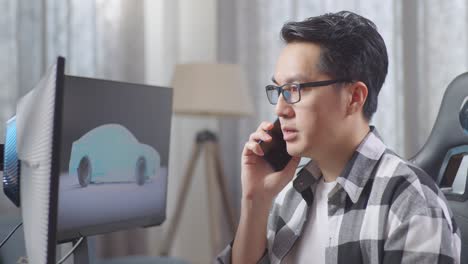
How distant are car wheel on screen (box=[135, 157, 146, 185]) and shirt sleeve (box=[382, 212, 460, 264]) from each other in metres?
0.55

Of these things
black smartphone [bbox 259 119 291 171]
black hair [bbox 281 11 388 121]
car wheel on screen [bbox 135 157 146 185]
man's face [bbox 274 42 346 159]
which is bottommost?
car wheel on screen [bbox 135 157 146 185]

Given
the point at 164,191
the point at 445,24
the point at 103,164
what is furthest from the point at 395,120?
the point at 103,164

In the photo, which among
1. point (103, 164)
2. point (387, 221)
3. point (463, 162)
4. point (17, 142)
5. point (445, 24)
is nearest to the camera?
point (17, 142)

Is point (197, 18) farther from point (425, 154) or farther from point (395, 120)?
point (425, 154)

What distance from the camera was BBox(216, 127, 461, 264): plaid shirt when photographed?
878 millimetres

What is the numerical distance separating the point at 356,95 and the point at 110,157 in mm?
535

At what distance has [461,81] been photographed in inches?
46.9

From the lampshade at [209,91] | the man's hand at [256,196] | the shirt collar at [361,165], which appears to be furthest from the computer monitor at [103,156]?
the lampshade at [209,91]

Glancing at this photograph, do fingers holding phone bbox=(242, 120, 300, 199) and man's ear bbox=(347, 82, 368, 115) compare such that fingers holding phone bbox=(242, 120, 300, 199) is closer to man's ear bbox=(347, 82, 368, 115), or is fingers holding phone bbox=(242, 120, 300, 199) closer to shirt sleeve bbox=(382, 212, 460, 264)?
man's ear bbox=(347, 82, 368, 115)

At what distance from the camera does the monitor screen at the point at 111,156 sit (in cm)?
101

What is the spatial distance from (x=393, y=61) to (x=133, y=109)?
5.59ft

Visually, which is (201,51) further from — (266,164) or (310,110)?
(310,110)

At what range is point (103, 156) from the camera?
108 centimetres

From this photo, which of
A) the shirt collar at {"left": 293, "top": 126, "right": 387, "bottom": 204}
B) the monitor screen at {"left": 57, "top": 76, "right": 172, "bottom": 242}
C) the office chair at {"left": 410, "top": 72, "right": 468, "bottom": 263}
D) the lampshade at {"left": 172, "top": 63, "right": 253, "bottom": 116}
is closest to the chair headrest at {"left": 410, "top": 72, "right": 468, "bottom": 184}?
the office chair at {"left": 410, "top": 72, "right": 468, "bottom": 263}
